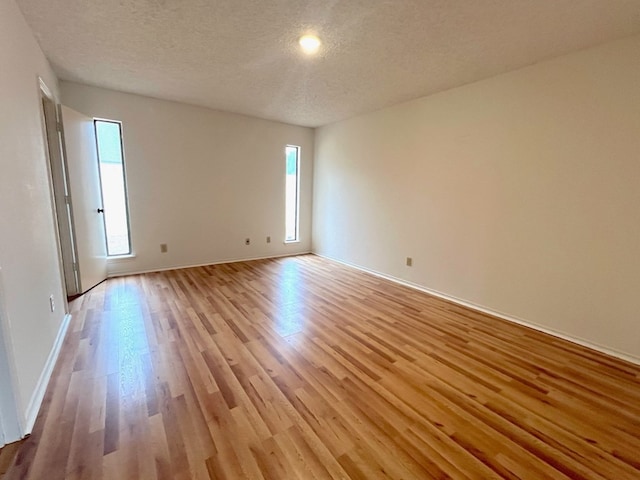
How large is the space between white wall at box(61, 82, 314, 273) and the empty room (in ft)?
0.14

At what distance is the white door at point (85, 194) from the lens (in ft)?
10.1

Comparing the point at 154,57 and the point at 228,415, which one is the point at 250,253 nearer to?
the point at 154,57

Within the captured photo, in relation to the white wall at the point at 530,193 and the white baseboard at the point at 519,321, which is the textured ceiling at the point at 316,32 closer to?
the white wall at the point at 530,193

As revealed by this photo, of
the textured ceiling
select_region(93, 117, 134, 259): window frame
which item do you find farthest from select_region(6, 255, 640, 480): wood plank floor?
the textured ceiling

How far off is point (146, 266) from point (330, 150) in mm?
3548

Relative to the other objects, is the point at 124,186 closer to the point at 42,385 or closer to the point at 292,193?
the point at 292,193

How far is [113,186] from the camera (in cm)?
391

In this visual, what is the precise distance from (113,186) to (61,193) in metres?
0.92

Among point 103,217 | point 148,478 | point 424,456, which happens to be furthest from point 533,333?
point 103,217

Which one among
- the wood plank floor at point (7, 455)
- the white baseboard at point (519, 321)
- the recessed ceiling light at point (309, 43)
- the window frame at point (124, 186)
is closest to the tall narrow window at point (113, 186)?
the window frame at point (124, 186)

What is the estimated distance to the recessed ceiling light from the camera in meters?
2.22

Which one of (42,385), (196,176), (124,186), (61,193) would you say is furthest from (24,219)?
(196,176)

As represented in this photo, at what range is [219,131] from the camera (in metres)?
4.48

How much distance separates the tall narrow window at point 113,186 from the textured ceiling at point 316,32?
0.68 meters
